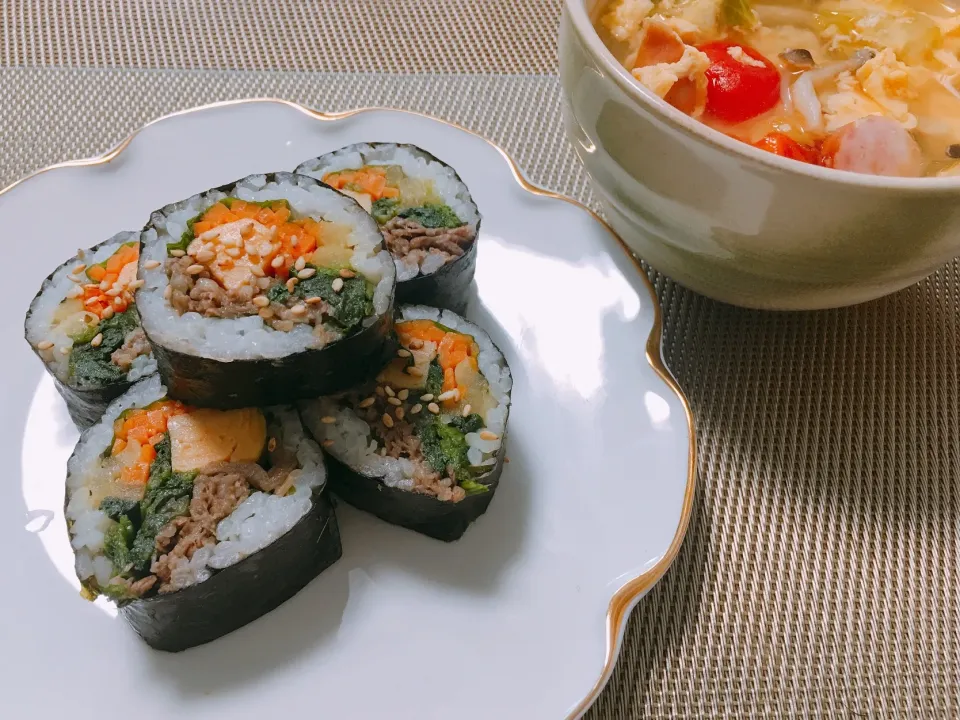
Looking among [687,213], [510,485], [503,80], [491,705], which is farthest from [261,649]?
[503,80]

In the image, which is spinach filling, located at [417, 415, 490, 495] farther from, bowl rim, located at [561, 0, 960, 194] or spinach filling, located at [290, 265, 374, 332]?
bowl rim, located at [561, 0, 960, 194]

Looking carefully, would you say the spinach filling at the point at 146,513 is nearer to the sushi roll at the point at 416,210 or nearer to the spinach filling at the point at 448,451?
the spinach filling at the point at 448,451

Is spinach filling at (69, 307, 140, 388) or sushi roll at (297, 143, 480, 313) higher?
sushi roll at (297, 143, 480, 313)

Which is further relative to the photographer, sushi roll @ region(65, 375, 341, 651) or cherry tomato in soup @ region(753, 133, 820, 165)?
cherry tomato in soup @ region(753, 133, 820, 165)

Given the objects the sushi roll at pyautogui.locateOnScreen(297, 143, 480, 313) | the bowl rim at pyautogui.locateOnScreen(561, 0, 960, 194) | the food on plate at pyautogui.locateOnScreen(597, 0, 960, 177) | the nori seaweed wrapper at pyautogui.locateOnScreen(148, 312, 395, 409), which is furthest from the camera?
the sushi roll at pyautogui.locateOnScreen(297, 143, 480, 313)

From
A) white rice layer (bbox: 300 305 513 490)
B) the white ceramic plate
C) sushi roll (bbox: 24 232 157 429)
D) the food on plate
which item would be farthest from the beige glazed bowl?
sushi roll (bbox: 24 232 157 429)

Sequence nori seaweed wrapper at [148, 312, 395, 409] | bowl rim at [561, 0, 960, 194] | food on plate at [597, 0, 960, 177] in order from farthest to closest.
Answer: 1. food on plate at [597, 0, 960, 177]
2. nori seaweed wrapper at [148, 312, 395, 409]
3. bowl rim at [561, 0, 960, 194]

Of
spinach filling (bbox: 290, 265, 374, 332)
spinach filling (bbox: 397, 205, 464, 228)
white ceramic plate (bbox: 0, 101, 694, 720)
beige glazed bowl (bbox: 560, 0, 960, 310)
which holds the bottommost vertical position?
white ceramic plate (bbox: 0, 101, 694, 720)

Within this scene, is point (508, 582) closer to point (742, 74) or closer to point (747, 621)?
point (747, 621)
